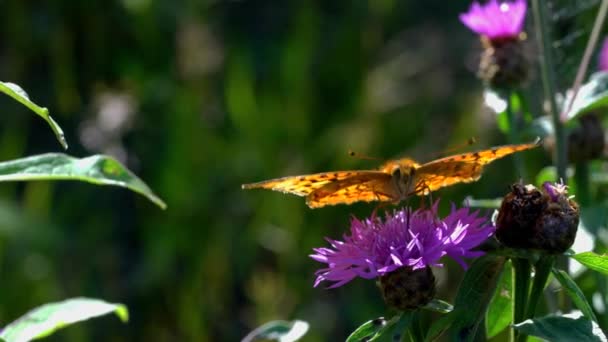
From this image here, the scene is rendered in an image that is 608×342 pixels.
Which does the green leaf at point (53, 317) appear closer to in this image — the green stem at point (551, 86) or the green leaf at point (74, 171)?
the green leaf at point (74, 171)

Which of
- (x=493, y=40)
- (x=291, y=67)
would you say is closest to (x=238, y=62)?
(x=291, y=67)

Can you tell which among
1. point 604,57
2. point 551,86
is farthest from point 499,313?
point 604,57

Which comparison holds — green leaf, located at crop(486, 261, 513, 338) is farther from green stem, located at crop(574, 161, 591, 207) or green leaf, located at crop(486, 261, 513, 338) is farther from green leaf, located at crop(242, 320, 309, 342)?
green stem, located at crop(574, 161, 591, 207)

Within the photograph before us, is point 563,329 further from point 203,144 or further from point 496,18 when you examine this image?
point 203,144

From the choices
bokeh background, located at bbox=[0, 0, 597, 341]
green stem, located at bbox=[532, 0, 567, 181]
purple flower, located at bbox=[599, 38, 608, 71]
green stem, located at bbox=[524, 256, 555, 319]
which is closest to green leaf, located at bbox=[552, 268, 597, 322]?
green stem, located at bbox=[524, 256, 555, 319]

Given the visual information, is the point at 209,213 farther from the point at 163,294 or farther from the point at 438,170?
the point at 438,170

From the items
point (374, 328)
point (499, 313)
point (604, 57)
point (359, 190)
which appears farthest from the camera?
point (604, 57)
